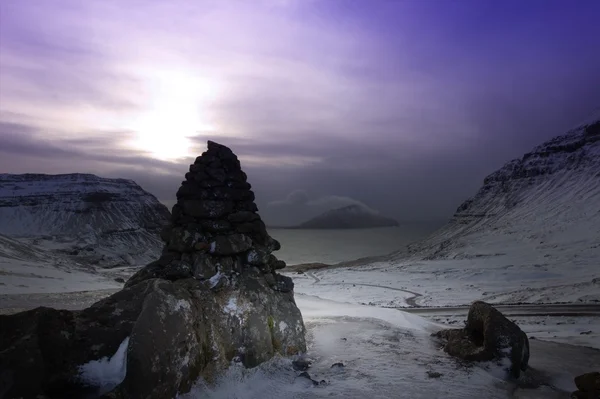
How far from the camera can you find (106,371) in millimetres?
6656

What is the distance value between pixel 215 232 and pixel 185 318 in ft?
11.0

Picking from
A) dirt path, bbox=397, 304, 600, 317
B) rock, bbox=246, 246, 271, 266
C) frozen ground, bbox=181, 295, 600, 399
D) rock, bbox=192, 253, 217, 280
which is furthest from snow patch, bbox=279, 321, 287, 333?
dirt path, bbox=397, 304, 600, 317

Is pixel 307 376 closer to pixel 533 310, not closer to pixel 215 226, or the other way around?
pixel 215 226

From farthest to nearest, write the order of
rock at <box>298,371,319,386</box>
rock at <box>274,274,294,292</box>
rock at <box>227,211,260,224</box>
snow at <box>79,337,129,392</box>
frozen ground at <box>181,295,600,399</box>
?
rock at <box>274,274,294,292</box> < rock at <box>227,211,260,224</box> < rock at <box>298,371,319,386</box> < frozen ground at <box>181,295,600,399</box> < snow at <box>79,337,129,392</box>

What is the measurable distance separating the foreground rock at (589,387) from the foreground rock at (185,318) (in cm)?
695

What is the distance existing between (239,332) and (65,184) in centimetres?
17864

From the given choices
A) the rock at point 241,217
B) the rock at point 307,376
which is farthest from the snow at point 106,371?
the rock at point 241,217

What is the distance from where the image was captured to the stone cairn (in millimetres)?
10734

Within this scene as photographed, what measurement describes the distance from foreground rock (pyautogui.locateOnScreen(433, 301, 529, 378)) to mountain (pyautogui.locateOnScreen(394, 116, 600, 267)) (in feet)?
126

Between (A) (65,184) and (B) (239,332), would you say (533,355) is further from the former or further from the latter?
(A) (65,184)

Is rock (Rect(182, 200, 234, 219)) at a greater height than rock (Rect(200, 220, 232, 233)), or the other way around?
rock (Rect(182, 200, 234, 219))

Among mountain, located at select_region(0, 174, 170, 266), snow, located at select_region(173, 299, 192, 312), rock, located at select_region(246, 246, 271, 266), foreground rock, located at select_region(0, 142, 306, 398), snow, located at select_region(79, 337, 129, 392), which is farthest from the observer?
mountain, located at select_region(0, 174, 170, 266)

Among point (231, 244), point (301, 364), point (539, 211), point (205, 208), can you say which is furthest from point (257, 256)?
point (539, 211)

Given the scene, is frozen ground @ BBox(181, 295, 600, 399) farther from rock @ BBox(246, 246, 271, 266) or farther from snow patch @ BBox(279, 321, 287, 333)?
rock @ BBox(246, 246, 271, 266)
